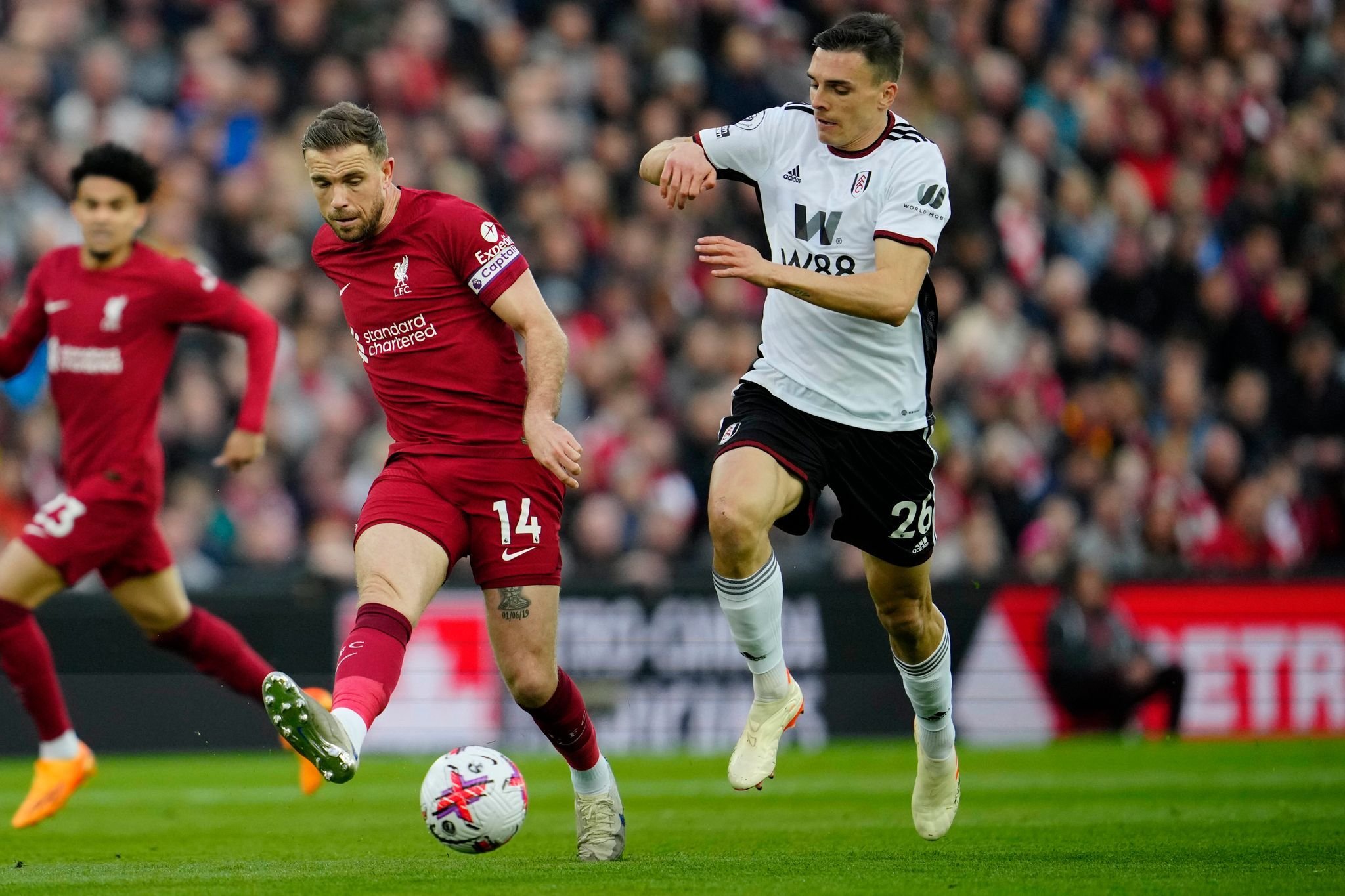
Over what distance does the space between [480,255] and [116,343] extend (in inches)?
119

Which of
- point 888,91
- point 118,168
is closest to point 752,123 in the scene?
point 888,91

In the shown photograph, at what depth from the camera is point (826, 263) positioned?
7738 mm

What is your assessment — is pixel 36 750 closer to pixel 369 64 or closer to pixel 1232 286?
pixel 369 64

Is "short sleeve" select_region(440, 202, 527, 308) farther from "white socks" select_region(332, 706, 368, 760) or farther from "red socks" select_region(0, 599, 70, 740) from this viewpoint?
"red socks" select_region(0, 599, 70, 740)

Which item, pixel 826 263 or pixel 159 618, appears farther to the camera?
pixel 159 618

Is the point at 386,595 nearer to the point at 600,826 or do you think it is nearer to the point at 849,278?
the point at 600,826

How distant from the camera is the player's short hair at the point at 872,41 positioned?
751 cm

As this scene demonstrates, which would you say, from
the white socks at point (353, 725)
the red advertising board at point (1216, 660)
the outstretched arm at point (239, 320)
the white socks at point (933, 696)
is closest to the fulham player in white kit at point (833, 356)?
the white socks at point (933, 696)

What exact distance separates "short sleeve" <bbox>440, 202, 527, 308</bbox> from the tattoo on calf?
1094 millimetres

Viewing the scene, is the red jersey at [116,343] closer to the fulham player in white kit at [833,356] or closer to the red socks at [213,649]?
the red socks at [213,649]

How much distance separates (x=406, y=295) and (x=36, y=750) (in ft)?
26.5

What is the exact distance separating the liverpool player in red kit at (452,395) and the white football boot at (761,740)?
0.66 m

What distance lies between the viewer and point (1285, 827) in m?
8.83

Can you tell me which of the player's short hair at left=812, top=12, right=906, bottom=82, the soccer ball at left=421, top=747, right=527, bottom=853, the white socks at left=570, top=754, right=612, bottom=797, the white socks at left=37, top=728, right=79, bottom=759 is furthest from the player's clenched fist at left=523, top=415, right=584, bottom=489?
the white socks at left=37, top=728, right=79, bottom=759
